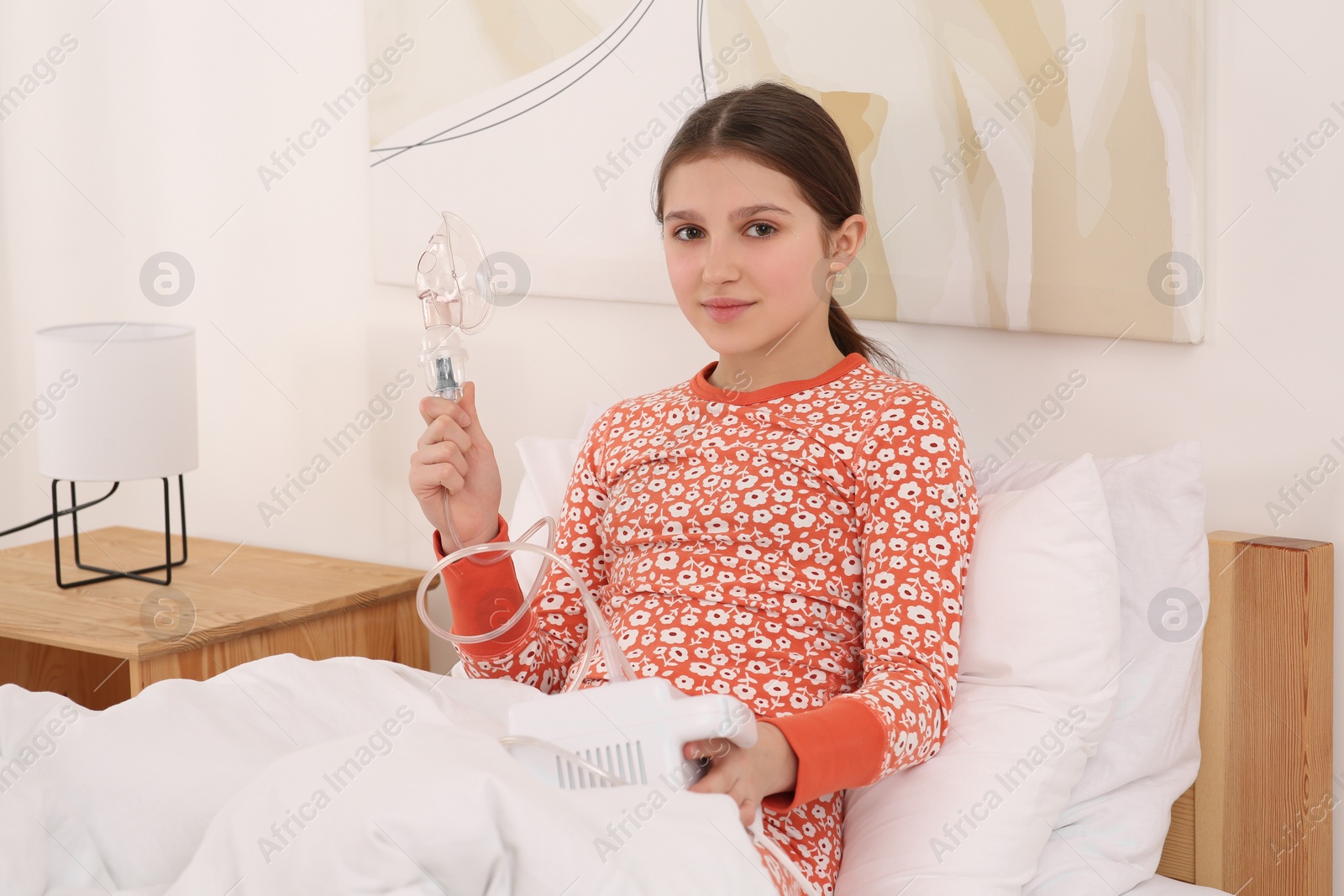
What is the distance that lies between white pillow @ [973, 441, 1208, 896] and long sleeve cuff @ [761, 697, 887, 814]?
243 millimetres

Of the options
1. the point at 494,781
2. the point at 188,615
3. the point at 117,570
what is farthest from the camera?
the point at 117,570

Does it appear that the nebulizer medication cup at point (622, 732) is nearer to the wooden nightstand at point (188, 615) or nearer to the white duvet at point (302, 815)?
the white duvet at point (302, 815)

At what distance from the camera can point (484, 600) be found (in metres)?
1.21

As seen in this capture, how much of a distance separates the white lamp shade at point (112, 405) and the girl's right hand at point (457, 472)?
0.67m

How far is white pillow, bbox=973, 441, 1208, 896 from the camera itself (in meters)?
1.07

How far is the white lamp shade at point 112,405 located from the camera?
1635mm

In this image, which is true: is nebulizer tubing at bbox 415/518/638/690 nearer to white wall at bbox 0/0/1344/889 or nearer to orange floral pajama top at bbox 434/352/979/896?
orange floral pajama top at bbox 434/352/979/896

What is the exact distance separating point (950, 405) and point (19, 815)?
1012 mm

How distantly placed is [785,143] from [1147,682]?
1.99 feet

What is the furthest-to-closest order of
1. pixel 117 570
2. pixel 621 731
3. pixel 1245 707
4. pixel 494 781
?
pixel 117 570 < pixel 1245 707 < pixel 621 731 < pixel 494 781

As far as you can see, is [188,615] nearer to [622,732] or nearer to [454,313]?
[454,313]

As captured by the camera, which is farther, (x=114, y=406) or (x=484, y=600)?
(x=114, y=406)

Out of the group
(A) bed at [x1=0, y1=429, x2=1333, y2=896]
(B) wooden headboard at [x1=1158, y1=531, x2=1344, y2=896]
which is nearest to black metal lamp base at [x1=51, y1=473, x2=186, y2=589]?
(A) bed at [x1=0, y1=429, x2=1333, y2=896]

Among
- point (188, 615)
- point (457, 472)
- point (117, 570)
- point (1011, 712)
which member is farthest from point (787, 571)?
point (117, 570)
